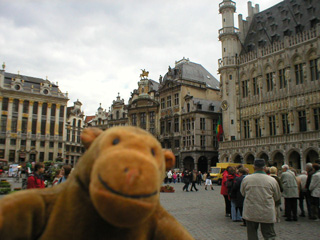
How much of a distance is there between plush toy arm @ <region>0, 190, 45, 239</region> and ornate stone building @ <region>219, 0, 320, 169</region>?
25.6 metres

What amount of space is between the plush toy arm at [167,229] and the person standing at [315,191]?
7.41 meters

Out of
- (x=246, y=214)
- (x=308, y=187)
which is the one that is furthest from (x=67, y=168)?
(x=308, y=187)

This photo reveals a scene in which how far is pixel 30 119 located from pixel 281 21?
40.4m

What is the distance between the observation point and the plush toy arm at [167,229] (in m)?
1.77

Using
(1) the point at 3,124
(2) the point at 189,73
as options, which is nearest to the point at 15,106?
(1) the point at 3,124

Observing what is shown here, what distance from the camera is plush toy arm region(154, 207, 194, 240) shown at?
1771 millimetres

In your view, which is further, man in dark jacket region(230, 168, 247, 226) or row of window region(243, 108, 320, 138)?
row of window region(243, 108, 320, 138)

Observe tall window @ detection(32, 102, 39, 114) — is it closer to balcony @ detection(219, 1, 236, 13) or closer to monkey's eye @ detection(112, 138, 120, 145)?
balcony @ detection(219, 1, 236, 13)

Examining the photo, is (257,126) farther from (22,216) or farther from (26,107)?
(26,107)

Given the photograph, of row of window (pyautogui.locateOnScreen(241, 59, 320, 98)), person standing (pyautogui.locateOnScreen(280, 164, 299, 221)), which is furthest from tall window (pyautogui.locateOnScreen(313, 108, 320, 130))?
person standing (pyautogui.locateOnScreen(280, 164, 299, 221))

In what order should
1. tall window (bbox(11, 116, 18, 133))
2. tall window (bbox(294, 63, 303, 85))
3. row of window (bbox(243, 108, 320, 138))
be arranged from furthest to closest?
tall window (bbox(11, 116, 18, 133)) → tall window (bbox(294, 63, 303, 85)) → row of window (bbox(243, 108, 320, 138))

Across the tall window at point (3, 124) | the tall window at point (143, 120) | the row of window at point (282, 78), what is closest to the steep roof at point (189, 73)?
the tall window at point (143, 120)

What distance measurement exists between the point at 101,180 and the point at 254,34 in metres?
37.3

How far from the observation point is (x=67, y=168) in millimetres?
6297
